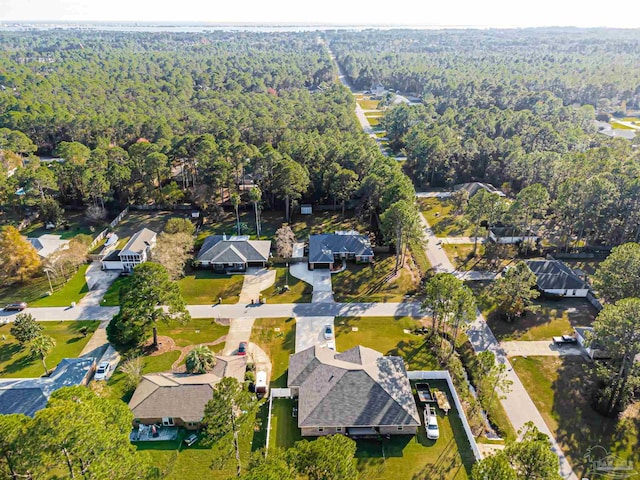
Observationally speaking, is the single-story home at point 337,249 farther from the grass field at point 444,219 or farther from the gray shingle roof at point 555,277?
the gray shingle roof at point 555,277

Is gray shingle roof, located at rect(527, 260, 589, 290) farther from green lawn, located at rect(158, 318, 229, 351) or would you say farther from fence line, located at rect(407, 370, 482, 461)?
green lawn, located at rect(158, 318, 229, 351)

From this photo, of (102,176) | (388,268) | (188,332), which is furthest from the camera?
(102,176)

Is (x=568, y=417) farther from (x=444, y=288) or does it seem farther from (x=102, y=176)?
(x=102, y=176)

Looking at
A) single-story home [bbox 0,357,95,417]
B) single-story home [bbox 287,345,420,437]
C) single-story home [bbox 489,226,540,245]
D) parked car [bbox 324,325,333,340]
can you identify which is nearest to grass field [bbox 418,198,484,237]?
single-story home [bbox 489,226,540,245]

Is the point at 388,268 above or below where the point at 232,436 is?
below

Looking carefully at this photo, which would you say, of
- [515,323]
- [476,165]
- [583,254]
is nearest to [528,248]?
[583,254]

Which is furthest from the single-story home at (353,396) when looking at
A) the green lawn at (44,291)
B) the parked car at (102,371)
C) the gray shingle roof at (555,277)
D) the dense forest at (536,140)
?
the dense forest at (536,140)
